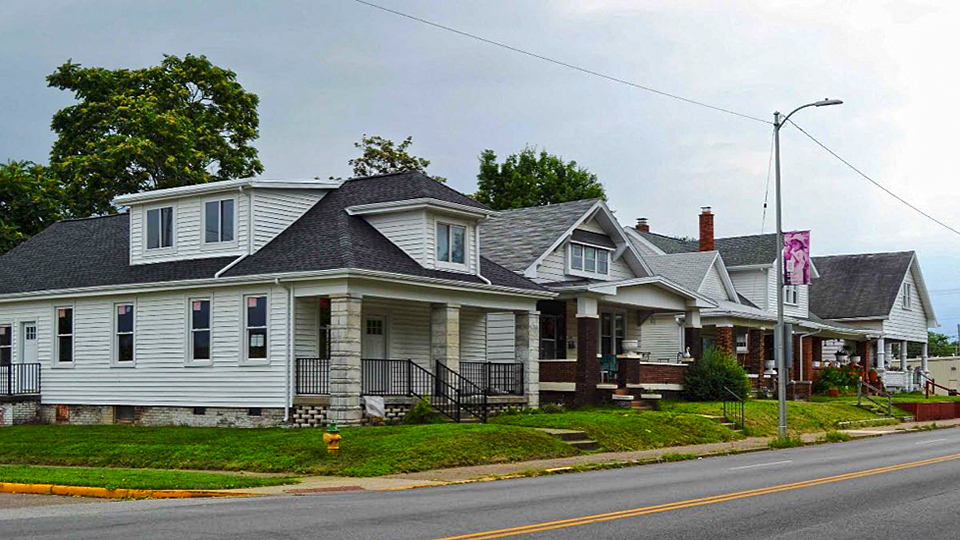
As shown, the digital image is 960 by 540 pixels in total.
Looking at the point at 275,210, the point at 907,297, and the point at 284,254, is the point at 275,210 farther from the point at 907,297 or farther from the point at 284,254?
the point at 907,297

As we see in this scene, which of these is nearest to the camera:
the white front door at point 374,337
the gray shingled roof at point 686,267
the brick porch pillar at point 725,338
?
the white front door at point 374,337

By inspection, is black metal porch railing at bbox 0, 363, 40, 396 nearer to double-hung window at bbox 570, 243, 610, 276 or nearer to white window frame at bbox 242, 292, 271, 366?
white window frame at bbox 242, 292, 271, 366

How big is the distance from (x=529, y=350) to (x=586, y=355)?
280 cm

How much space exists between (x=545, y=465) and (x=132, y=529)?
11907 millimetres

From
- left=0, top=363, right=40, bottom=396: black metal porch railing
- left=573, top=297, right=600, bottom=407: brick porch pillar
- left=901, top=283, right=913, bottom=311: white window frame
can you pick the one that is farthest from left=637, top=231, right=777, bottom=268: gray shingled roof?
left=0, top=363, right=40, bottom=396: black metal porch railing

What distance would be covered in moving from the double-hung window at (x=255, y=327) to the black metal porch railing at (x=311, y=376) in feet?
3.52

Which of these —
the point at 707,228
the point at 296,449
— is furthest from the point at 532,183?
the point at 296,449

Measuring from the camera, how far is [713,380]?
4134cm

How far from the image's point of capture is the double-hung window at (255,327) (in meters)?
30.0

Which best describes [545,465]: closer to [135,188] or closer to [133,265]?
[133,265]

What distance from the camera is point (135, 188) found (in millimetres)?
51938

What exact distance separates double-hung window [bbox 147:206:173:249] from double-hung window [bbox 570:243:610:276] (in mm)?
13872

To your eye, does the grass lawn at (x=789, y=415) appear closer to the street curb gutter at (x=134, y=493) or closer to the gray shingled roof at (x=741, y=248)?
the gray shingled roof at (x=741, y=248)

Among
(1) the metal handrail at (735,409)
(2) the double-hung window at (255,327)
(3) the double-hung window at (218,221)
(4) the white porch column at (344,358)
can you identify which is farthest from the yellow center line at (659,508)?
(3) the double-hung window at (218,221)
